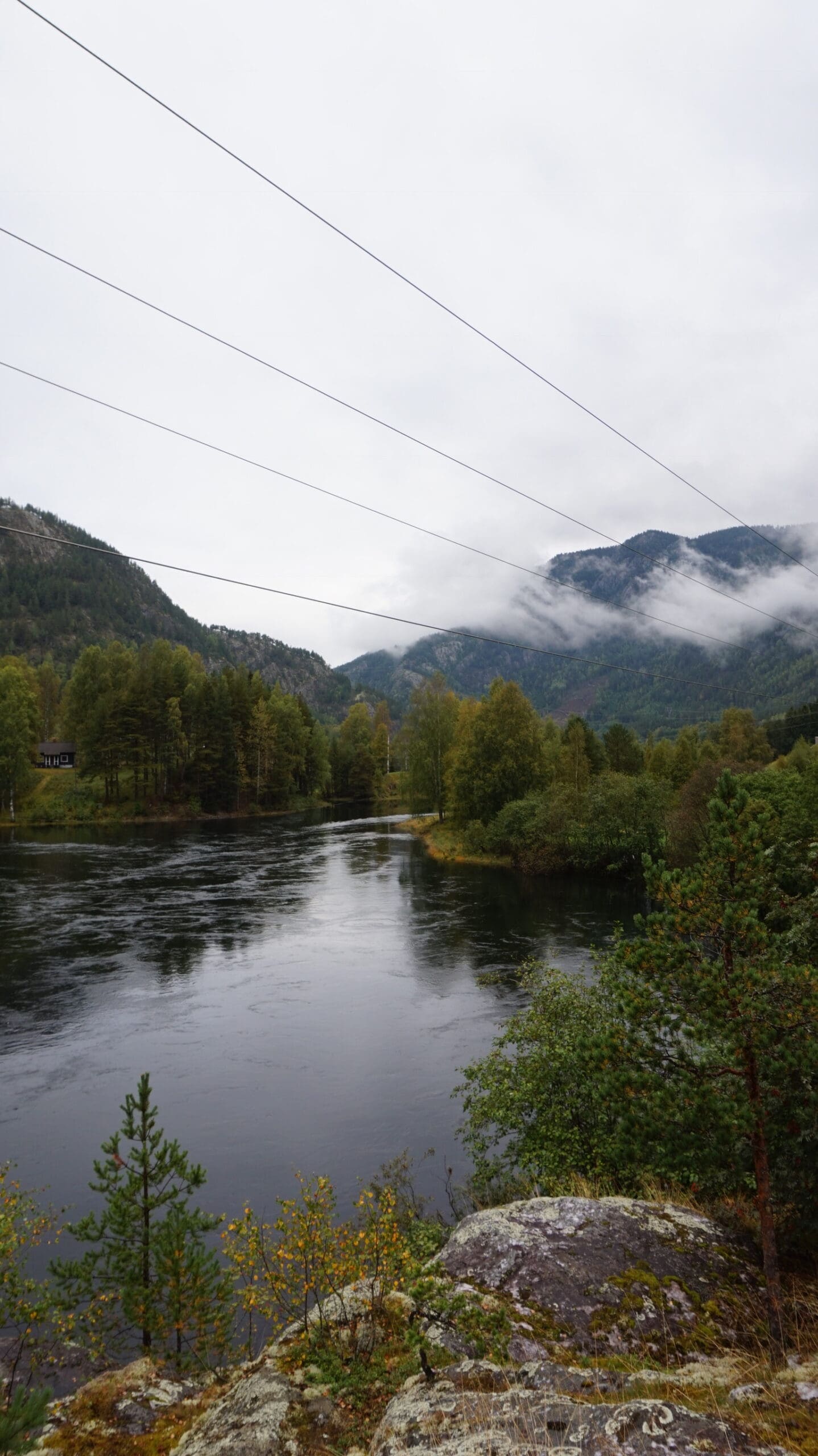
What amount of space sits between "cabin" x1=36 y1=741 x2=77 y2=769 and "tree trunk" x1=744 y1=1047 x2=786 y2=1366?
101976 mm

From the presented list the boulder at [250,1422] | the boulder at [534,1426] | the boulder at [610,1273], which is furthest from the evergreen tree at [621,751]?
the boulder at [534,1426]

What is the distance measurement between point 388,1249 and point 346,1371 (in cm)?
201

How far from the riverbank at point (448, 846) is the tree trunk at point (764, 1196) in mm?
47157

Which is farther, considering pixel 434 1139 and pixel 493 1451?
pixel 434 1139

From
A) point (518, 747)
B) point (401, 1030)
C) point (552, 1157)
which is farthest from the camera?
point (518, 747)

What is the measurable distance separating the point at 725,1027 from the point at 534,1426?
3634mm

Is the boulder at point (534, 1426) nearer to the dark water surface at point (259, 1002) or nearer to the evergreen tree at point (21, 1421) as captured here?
the evergreen tree at point (21, 1421)

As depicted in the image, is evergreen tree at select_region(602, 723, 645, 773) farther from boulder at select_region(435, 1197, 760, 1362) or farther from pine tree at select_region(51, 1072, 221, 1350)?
pine tree at select_region(51, 1072, 221, 1350)

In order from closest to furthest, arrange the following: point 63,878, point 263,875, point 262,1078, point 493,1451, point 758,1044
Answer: point 493,1451, point 758,1044, point 262,1078, point 63,878, point 263,875

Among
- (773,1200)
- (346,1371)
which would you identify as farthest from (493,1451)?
(773,1200)

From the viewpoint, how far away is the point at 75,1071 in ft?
65.2

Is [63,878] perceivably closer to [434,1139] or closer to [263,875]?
[263,875]

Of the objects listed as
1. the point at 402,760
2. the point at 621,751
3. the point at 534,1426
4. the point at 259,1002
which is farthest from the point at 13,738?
the point at 534,1426

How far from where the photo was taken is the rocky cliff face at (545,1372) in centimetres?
497
